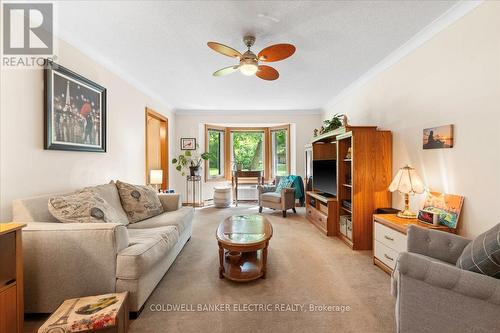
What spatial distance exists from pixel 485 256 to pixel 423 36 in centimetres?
223

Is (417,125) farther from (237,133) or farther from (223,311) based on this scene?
(237,133)

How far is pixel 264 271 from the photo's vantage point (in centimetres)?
222

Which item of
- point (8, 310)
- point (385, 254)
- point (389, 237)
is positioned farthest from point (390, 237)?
point (8, 310)

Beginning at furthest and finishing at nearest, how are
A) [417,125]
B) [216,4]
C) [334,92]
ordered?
1. [334,92]
2. [417,125]
3. [216,4]

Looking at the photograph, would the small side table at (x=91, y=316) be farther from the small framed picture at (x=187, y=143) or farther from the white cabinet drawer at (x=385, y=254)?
the small framed picture at (x=187, y=143)

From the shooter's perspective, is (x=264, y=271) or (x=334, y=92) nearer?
(x=264, y=271)

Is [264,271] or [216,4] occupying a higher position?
[216,4]

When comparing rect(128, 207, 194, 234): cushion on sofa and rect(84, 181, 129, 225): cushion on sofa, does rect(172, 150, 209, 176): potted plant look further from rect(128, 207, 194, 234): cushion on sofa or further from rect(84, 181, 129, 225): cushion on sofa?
rect(84, 181, 129, 225): cushion on sofa

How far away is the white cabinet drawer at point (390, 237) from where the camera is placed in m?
2.12

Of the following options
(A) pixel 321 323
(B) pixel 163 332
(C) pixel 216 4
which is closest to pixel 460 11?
(C) pixel 216 4

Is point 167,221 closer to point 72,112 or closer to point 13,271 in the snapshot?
point 13,271

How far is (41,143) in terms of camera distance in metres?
2.05

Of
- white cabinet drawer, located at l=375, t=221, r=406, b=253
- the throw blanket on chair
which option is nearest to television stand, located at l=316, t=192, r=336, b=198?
the throw blanket on chair

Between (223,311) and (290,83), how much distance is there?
11.2 feet
